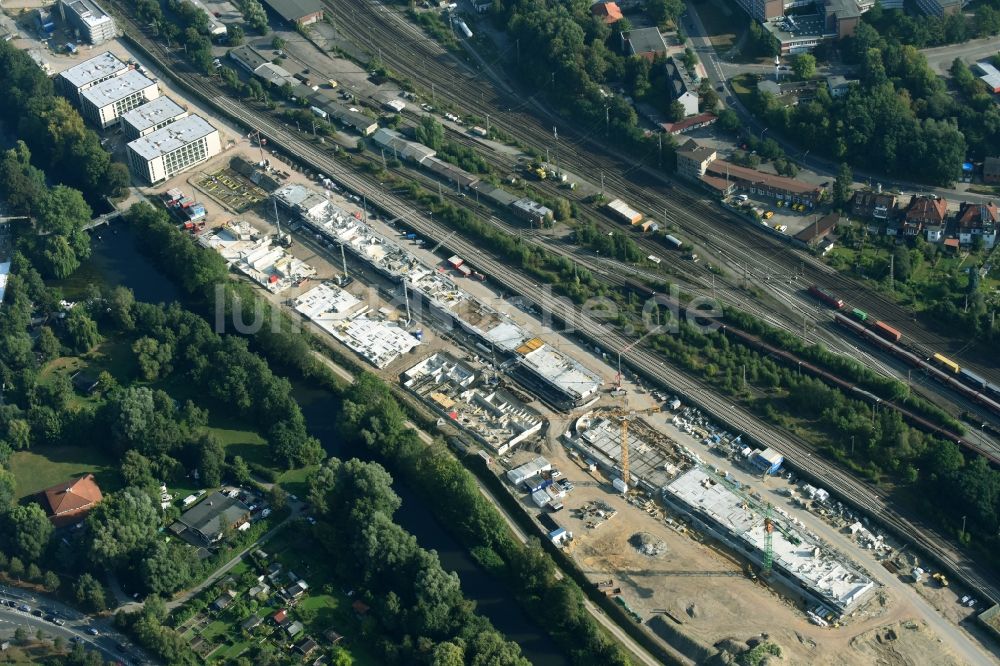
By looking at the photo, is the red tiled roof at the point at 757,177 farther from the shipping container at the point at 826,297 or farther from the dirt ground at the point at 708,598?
the dirt ground at the point at 708,598

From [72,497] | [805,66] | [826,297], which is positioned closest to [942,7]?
[805,66]

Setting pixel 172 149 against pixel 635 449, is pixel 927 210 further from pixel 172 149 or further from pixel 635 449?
pixel 172 149

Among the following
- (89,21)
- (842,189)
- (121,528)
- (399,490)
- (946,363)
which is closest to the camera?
(121,528)

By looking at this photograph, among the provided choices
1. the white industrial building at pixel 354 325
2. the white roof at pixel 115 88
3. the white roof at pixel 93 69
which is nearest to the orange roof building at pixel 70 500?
the white industrial building at pixel 354 325

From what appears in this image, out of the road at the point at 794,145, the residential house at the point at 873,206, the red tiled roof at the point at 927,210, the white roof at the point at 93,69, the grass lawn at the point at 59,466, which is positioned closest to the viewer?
the grass lawn at the point at 59,466

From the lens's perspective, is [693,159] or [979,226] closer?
[979,226]

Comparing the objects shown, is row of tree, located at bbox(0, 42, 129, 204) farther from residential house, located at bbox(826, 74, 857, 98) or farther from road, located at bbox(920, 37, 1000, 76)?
road, located at bbox(920, 37, 1000, 76)

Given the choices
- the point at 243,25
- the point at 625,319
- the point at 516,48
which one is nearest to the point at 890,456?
the point at 625,319

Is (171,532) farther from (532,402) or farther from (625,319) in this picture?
(625,319)
